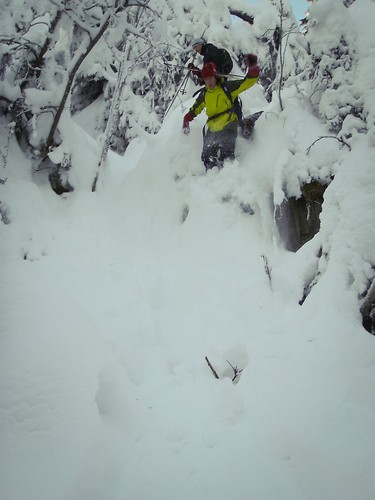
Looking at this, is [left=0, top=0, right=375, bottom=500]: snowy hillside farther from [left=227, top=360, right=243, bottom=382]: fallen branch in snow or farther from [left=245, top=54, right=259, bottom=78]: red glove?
[left=245, top=54, right=259, bottom=78]: red glove

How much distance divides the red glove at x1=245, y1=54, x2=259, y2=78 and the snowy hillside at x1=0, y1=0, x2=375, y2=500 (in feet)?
2.61

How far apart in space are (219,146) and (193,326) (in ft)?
10.4

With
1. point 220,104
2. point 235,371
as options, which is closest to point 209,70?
point 220,104

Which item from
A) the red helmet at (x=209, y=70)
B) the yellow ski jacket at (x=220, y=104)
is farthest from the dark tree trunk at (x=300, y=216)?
the red helmet at (x=209, y=70)

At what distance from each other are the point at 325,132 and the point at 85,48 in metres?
3.96

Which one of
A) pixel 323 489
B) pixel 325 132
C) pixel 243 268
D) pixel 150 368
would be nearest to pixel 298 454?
pixel 323 489

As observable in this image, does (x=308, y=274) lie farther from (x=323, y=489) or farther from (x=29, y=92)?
(x=29, y=92)

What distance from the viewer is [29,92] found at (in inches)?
201

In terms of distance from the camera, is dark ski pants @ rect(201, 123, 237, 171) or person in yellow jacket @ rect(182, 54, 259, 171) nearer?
person in yellow jacket @ rect(182, 54, 259, 171)

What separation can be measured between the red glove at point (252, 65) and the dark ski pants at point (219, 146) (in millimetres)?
814

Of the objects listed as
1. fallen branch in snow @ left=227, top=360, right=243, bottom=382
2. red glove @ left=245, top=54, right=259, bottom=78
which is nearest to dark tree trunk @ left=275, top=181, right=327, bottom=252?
red glove @ left=245, top=54, right=259, bottom=78

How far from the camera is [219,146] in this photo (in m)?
5.27

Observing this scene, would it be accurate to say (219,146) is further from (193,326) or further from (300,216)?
(193,326)

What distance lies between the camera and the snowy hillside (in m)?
2.06
